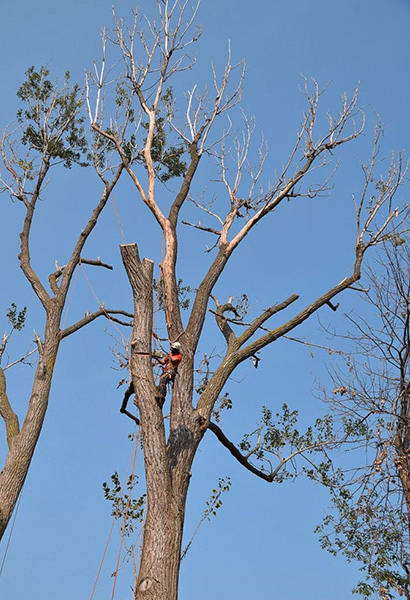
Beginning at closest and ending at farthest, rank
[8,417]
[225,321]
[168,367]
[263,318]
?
1. [168,367]
2. [263,318]
3. [225,321]
4. [8,417]

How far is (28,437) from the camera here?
7027 millimetres

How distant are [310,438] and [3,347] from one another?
3.86 m

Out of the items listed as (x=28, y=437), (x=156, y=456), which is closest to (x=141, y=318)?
(x=156, y=456)

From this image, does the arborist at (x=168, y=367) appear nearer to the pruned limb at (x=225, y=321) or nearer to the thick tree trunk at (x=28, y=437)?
the pruned limb at (x=225, y=321)

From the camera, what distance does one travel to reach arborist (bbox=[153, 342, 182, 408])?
16.7ft

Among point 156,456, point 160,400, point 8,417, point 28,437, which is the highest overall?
point 8,417

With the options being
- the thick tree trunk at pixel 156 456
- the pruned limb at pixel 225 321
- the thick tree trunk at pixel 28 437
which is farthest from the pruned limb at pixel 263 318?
the thick tree trunk at pixel 28 437

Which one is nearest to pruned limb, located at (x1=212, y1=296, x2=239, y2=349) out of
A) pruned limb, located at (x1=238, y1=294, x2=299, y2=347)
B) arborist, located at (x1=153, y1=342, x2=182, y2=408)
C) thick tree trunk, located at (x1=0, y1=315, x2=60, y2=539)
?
pruned limb, located at (x1=238, y1=294, x2=299, y2=347)

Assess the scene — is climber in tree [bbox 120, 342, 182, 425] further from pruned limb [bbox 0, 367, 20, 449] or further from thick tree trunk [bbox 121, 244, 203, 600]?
pruned limb [bbox 0, 367, 20, 449]

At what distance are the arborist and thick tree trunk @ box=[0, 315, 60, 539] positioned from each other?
2385 mm

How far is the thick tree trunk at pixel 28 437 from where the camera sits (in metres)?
6.58

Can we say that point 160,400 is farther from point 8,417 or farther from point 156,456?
point 8,417

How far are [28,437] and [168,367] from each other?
100 inches

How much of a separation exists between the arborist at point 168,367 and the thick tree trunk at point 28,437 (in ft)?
7.82
